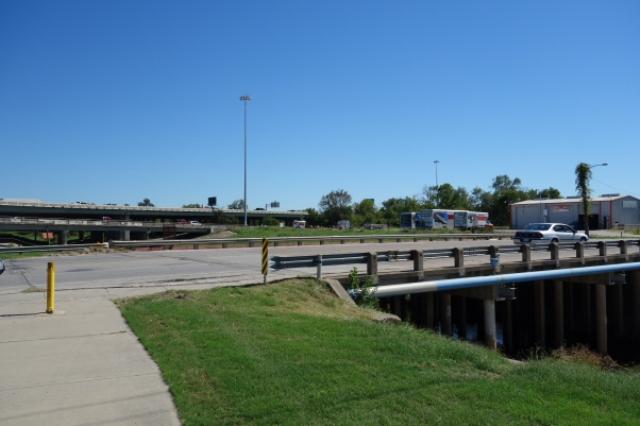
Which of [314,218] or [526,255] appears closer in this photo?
[526,255]

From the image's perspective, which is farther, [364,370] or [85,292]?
[85,292]

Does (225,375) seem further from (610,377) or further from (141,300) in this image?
(141,300)

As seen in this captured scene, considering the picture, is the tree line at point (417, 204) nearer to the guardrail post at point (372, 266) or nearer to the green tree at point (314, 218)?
the green tree at point (314, 218)

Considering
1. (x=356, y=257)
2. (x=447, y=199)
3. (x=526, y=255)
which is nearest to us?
(x=356, y=257)

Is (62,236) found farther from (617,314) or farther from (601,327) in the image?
(601,327)

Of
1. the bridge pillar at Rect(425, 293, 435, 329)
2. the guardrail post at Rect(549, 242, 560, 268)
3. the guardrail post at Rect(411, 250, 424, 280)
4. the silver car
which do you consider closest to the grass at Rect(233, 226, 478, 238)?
the silver car

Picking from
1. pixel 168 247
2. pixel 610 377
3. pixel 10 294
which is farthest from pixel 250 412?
pixel 168 247

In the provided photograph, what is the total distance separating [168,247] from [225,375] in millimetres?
25858

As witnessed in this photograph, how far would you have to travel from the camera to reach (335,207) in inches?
5640

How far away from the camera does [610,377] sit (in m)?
6.80

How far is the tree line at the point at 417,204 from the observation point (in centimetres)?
12338

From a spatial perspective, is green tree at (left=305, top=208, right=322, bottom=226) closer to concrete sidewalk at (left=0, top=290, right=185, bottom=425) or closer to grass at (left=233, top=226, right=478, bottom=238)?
grass at (left=233, top=226, right=478, bottom=238)

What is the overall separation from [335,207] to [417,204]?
2352 centimetres

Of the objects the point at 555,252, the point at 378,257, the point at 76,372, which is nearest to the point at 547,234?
the point at 555,252
